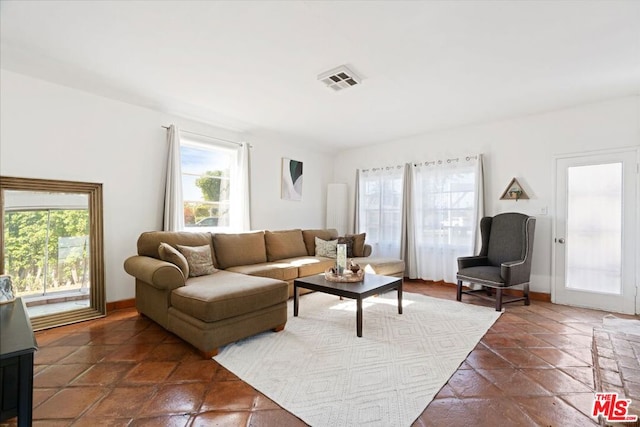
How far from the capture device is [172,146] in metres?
3.76

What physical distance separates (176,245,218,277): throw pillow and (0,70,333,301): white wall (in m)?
0.88

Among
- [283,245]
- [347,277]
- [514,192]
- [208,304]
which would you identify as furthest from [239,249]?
[514,192]

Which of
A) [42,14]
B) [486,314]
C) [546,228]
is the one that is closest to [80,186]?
[42,14]

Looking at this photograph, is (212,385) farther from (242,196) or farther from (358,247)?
(358,247)

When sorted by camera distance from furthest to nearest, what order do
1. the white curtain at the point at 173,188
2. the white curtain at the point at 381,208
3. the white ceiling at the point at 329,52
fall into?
the white curtain at the point at 381,208, the white curtain at the point at 173,188, the white ceiling at the point at 329,52

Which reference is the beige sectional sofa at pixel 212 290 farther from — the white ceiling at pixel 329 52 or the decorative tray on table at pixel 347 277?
the white ceiling at pixel 329 52

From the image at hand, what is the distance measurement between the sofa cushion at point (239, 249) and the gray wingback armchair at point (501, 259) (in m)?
2.66

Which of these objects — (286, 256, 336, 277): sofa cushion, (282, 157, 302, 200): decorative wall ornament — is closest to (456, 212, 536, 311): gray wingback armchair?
(286, 256, 336, 277): sofa cushion

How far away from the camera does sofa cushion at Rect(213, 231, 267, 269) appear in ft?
12.3

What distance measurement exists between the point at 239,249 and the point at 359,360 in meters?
2.24

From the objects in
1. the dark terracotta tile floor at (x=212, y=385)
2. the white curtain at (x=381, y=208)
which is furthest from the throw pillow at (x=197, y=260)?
the white curtain at (x=381, y=208)

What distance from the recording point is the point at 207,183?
172 inches

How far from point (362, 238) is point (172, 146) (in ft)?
9.96

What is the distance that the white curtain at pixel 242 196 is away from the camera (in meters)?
4.53
